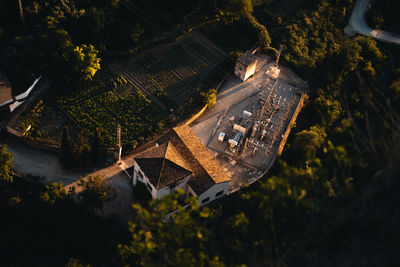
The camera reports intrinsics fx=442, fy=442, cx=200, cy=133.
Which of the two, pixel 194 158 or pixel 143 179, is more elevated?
pixel 194 158

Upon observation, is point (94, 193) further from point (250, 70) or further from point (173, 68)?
point (250, 70)

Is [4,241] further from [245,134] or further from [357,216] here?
[357,216]

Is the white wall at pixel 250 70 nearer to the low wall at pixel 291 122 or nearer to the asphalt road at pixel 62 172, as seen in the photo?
the low wall at pixel 291 122

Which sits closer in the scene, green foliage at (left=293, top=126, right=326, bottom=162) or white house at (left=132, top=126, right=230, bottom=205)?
white house at (left=132, top=126, right=230, bottom=205)

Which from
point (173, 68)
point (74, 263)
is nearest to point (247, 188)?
point (74, 263)

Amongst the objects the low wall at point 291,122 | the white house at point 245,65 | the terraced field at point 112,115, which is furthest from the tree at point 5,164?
the white house at point 245,65

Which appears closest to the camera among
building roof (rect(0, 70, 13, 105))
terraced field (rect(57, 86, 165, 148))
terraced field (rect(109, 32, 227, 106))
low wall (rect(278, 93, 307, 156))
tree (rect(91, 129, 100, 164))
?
tree (rect(91, 129, 100, 164))

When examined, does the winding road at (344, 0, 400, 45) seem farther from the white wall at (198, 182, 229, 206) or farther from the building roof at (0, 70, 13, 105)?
the building roof at (0, 70, 13, 105)

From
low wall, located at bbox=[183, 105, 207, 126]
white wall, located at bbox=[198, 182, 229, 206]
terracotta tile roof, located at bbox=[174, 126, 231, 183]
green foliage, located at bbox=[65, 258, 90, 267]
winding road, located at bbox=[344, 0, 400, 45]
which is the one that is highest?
winding road, located at bbox=[344, 0, 400, 45]

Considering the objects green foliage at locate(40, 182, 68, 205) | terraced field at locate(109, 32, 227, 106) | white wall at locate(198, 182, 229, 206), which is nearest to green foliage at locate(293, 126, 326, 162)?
white wall at locate(198, 182, 229, 206)
